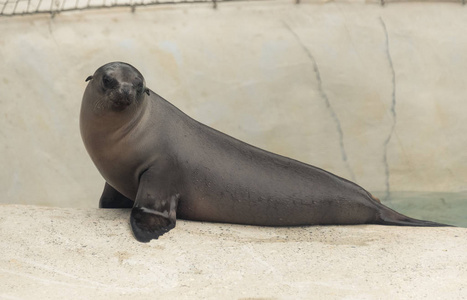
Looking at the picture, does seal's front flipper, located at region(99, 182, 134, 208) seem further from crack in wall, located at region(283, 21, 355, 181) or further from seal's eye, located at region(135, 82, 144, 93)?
crack in wall, located at region(283, 21, 355, 181)

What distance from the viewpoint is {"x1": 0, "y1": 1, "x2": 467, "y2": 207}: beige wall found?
28.9 feet

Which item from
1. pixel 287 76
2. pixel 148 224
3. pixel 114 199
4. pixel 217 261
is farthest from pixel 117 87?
pixel 287 76

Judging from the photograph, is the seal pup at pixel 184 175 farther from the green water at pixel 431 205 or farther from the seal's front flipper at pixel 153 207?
the green water at pixel 431 205

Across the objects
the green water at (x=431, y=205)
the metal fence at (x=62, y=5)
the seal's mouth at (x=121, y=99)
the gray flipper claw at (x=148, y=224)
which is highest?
the seal's mouth at (x=121, y=99)

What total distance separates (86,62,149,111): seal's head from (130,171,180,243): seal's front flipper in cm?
50

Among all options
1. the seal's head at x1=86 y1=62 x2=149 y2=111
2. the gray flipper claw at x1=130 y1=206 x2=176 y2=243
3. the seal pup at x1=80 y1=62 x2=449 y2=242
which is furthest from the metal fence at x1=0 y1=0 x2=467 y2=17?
the gray flipper claw at x1=130 y1=206 x2=176 y2=243

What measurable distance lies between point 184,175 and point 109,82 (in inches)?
31.8

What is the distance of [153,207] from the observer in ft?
16.6

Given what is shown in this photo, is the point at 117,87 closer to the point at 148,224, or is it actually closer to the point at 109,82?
the point at 109,82

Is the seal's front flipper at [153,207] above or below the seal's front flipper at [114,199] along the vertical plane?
above

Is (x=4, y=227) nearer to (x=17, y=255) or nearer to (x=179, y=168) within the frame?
(x=17, y=255)

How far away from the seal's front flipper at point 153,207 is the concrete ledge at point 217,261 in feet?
0.31

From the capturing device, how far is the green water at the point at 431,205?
7.91 metres

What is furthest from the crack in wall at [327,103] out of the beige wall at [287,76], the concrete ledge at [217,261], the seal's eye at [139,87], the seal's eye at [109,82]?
the seal's eye at [109,82]
